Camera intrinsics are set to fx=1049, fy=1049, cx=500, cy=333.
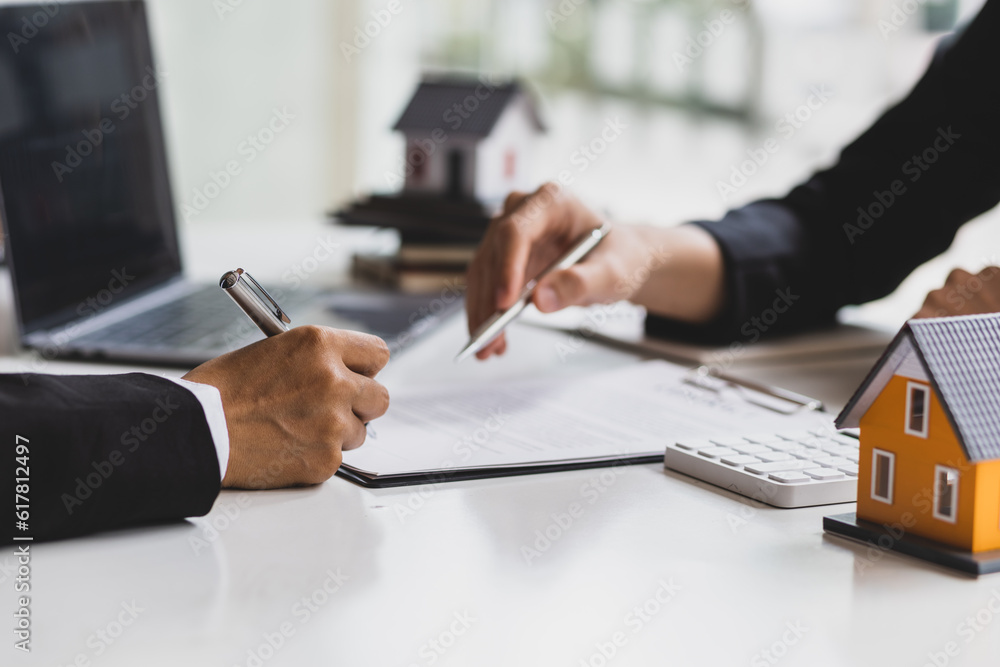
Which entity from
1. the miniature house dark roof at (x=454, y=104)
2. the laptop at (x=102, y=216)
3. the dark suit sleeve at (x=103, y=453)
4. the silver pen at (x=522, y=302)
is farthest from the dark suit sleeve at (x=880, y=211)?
the dark suit sleeve at (x=103, y=453)

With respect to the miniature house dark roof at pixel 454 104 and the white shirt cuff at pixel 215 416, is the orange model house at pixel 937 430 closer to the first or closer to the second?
the white shirt cuff at pixel 215 416

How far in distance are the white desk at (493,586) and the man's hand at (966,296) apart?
357mm

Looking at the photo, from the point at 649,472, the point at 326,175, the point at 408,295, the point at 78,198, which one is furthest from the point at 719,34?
the point at 649,472

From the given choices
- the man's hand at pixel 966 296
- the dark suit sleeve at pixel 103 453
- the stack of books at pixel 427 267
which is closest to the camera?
the dark suit sleeve at pixel 103 453

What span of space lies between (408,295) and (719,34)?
10.7 ft

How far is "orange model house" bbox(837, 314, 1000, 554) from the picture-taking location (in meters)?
0.55

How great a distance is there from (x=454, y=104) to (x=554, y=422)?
3.43ft

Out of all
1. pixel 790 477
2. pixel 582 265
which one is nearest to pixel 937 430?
pixel 790 477

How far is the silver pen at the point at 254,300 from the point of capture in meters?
0.67

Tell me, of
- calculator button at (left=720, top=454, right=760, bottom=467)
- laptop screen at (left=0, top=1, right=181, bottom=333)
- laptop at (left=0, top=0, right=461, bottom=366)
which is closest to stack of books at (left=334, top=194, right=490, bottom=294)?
laptop at (left=0, top=0, right=461, bottom=366)

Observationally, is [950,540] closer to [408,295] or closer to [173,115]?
[408,295]

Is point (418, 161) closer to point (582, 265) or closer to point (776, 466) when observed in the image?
point (582, 265)

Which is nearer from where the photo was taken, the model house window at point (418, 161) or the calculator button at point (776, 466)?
the calculator button at point (776, 466)

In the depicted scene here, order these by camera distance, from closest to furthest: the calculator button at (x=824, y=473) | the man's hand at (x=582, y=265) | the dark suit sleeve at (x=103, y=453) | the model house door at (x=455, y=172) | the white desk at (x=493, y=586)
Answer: the white desk at (x=493, y=586), the dark suit sleeve at (x=103, y=453), the calculator button at (x=824, y=473), the man's hand at (x=582, y=265), the model house door at (x=455, y=172)
